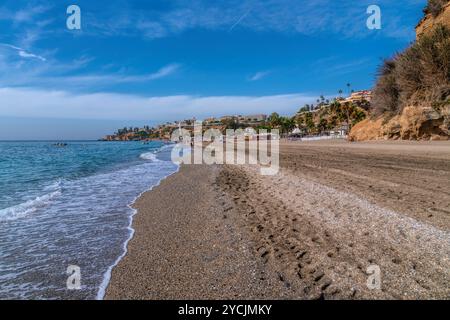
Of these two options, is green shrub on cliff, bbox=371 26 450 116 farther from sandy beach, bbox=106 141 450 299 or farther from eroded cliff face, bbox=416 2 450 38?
sandy beach, bbox=106 141 450 299

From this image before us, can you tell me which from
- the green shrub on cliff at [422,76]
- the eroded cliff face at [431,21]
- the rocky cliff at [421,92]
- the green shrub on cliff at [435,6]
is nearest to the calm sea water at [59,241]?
the rocky cliff at [421,92]

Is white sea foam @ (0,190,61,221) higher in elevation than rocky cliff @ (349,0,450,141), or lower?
lower

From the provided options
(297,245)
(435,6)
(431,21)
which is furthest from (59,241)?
(431,21)

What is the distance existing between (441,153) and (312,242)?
13.3m

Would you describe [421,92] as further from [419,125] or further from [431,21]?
[431,21]

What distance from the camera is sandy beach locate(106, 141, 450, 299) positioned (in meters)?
3.37

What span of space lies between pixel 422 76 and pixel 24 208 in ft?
87.1

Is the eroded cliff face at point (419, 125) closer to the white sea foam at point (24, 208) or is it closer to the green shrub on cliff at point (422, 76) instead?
the green shrub on cliff at point (422, 76)

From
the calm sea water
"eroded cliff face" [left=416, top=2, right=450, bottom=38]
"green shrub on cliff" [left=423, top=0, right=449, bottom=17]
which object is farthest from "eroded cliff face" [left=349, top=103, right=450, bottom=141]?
the calm sea water

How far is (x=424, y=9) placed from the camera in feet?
101

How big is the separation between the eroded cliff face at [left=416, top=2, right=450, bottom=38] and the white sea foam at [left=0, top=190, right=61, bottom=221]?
98.2 feet

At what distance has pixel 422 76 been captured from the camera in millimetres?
22469
